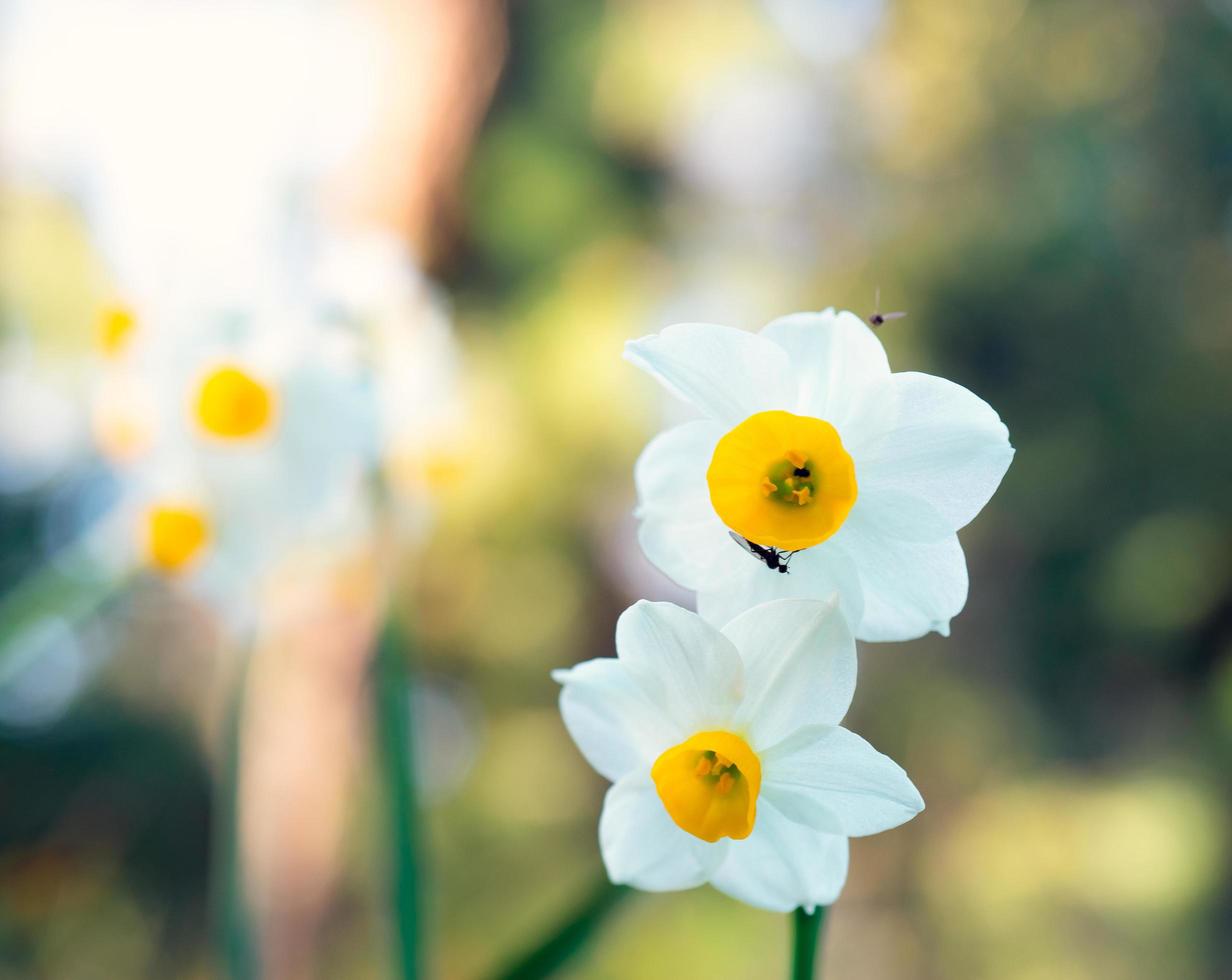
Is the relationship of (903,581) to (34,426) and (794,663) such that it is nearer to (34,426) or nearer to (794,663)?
(794,663)

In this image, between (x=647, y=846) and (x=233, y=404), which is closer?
(x=647, y=846)

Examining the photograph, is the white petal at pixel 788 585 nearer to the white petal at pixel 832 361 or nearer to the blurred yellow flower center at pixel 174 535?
the white petal at pixel 832 361

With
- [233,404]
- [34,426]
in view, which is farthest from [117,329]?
[34,426]

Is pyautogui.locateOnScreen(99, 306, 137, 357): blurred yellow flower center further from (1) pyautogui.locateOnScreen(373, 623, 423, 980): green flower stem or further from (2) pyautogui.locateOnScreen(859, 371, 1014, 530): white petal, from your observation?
(2) pyautogui.locateOnScreen(859, 371, 1014, 530): white petal

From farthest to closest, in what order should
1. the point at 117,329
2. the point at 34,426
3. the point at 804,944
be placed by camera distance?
the point at 34,426 < the point at 117,329 < the point at 804,944

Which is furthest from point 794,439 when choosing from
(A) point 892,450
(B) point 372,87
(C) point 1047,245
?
(C) point 1047,245
